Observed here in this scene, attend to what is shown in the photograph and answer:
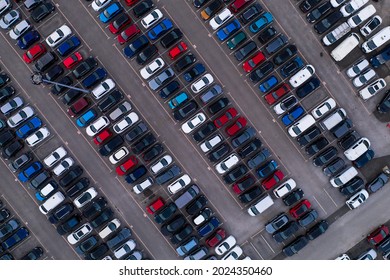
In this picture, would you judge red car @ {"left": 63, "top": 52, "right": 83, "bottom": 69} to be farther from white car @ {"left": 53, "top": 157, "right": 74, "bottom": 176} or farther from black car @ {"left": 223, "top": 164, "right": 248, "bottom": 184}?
black car @ {"left": 223, "top": 164, "right": 248, "bottom": 184}

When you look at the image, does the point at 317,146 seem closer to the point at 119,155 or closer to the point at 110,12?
the point at 119,155

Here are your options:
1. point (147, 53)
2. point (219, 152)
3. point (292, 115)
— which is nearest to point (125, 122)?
point (147, 53)

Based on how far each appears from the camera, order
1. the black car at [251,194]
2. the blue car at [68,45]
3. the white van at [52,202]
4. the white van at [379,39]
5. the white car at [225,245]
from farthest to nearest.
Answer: the white car at [225,245], the black car at [251,194], the white van at [52,202], the white van at [379,39], the blue car at [68,45]

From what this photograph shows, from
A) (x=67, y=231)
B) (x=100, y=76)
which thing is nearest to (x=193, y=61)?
(x=100, y=76)

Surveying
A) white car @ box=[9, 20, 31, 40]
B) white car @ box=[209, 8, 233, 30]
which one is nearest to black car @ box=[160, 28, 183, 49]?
white car @ box=[209, 8, 233, 30]

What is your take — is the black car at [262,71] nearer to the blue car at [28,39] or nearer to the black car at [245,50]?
the black car at [245,50]

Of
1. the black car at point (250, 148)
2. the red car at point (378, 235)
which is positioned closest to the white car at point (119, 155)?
the black car at point (250, 148)
